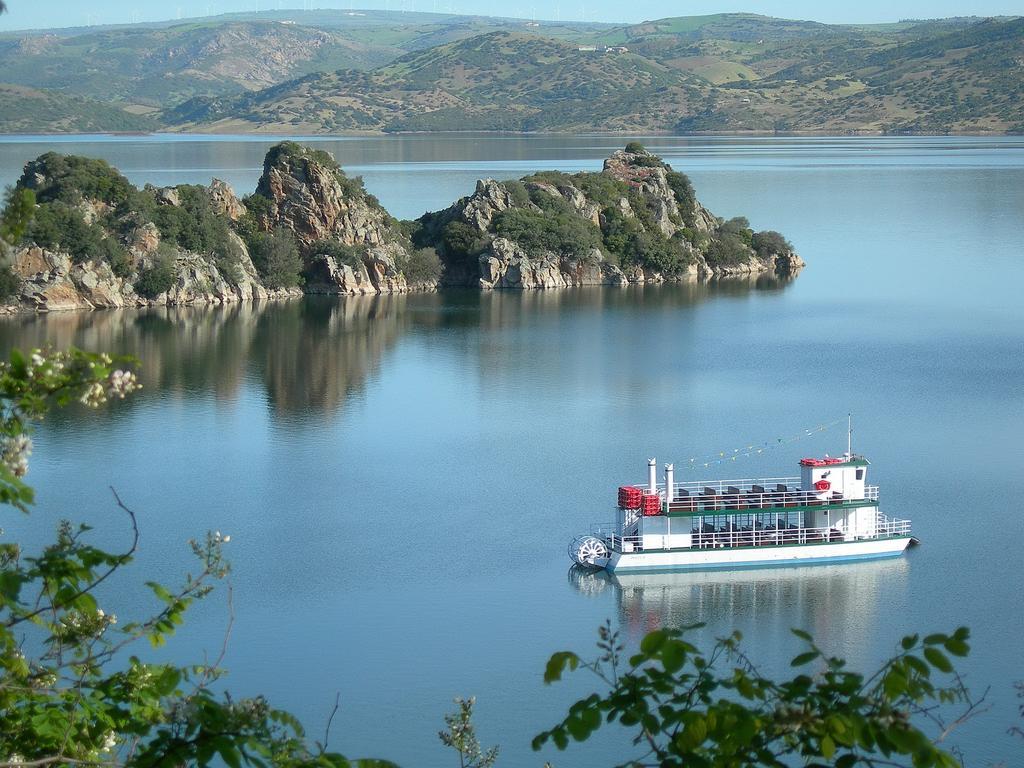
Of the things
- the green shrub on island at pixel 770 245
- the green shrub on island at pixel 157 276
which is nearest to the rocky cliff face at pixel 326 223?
the green shrub on island at pixel 157 276

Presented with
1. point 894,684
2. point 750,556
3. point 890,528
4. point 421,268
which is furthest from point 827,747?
point 421,268

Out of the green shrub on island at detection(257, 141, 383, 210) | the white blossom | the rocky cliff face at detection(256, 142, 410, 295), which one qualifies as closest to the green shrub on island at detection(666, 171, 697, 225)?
the rocky cliff face at detection(256, 142, 410, 295)

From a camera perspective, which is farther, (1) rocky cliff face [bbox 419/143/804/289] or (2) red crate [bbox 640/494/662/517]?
(1) rocky cliff face [bbox 419/143/804/289]

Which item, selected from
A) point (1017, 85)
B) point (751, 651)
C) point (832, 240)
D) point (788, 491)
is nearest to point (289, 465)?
point (788, 491)

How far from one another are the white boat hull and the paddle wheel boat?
16 mm

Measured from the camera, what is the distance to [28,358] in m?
5.96

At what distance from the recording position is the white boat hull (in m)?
24.8

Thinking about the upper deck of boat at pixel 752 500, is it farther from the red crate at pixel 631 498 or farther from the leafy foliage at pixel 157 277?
the leafy foliage at pixel 157 277

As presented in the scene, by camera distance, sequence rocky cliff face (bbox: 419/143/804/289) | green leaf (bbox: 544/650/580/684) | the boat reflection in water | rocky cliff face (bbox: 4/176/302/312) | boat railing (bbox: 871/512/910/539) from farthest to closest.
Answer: rocky cliff face (bbox: 419/143/804/289) → rocky cliff face (bbox: 4/176/302/312) → boat railing (bbox: 871/512/910/539) → the boat reflection in water → green leaf (bbox: 544/650/580/684)

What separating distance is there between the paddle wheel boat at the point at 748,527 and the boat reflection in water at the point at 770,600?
0.77 feet

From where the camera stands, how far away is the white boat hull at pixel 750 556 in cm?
2475

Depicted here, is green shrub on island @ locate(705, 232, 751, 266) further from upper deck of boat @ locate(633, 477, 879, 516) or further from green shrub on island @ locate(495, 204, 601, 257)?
upper deck of boat @ locate(633, 477, 879, 516)

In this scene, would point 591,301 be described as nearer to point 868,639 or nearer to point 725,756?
point 868,639

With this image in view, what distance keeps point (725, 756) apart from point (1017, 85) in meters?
202
